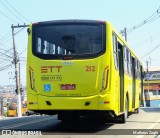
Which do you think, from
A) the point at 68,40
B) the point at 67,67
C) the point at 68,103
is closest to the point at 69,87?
the point at 68,103

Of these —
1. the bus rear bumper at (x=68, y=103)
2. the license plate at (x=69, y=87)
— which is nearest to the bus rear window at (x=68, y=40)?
the license plate at (x=69, y=87)

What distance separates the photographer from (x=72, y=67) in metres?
12.1

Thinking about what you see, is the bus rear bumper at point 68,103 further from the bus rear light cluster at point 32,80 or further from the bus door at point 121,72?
the bus door at point 121,72

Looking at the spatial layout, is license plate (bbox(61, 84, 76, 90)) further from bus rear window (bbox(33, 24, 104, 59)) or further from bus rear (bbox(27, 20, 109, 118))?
bus rear window (bbox(33, 24, 104, 59))

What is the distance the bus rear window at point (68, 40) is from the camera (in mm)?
12102

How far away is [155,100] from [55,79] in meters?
74.9

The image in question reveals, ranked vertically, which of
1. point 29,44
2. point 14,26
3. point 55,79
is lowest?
point 55,79

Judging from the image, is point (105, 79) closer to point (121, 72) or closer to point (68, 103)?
point (68, 103)

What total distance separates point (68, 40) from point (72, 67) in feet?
2.79

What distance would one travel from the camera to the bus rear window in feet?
39.7

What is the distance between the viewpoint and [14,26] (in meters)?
45.9

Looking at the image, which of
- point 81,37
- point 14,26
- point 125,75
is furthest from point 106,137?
point 14,26

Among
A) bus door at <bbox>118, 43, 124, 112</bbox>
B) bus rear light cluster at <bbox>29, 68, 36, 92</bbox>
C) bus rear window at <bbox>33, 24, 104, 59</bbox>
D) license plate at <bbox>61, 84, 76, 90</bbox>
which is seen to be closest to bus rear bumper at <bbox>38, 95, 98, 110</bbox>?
license plate at <bbox>61, 84, 76, 90</bbox>

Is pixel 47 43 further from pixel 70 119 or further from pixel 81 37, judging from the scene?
pixel 70 119
